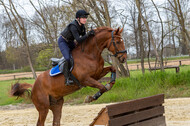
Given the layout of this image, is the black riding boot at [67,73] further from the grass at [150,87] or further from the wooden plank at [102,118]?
the grass at [150,87]

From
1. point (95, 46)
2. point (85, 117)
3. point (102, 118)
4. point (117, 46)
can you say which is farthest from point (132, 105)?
point (85, 117)

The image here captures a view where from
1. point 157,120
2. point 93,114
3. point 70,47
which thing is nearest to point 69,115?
point 93,114

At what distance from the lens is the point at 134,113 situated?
154 inches

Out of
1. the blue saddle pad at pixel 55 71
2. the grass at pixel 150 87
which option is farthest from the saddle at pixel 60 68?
the grass at pixel 150 87

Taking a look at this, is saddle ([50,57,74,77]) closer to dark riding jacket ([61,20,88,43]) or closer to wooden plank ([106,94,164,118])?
dark riding jacket ([61,20,88,43])

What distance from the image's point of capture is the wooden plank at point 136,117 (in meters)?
3.65

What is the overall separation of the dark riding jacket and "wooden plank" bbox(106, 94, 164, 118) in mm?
1585

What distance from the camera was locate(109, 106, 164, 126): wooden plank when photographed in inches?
144

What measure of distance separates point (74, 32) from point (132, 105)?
1.84 m

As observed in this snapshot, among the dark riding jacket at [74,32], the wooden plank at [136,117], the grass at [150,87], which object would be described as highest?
the dark riding jacket at [74,32]

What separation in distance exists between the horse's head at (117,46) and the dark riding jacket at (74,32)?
570 millimetres

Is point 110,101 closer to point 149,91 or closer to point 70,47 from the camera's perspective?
point 149,91

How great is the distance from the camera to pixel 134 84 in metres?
9.77

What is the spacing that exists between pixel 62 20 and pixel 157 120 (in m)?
8.46
